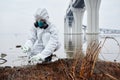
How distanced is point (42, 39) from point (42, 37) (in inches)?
1.3

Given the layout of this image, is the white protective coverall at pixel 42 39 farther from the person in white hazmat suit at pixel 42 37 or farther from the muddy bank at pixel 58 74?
the muddy bank at pixel 58 74

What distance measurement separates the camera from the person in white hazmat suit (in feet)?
8.59

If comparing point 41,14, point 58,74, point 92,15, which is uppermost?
point 92,15

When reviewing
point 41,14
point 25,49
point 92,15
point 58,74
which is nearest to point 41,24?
point 41,14

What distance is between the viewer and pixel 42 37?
288 centimetres

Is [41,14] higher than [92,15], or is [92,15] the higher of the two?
[92,15]

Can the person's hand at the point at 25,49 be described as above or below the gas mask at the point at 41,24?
below

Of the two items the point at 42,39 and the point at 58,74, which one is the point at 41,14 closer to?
the point at 42,39

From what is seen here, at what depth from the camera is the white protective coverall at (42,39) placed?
263 cm

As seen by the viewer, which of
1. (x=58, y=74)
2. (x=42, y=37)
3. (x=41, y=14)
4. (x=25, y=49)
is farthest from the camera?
(x=42, y=37)

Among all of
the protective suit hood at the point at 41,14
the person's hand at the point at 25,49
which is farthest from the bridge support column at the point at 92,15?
the person's hand at the point at 25,49

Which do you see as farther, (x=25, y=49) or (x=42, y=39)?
(x=42, y=39)

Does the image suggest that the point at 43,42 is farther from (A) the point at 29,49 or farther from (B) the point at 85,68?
(B) the point at 85,68

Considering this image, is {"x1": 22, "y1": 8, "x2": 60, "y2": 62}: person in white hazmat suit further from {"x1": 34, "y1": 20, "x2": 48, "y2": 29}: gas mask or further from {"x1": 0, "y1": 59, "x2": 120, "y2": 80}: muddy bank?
{"x1": 0, "y1": 59, "x2": 120, "y2": 80}: muddy bank
